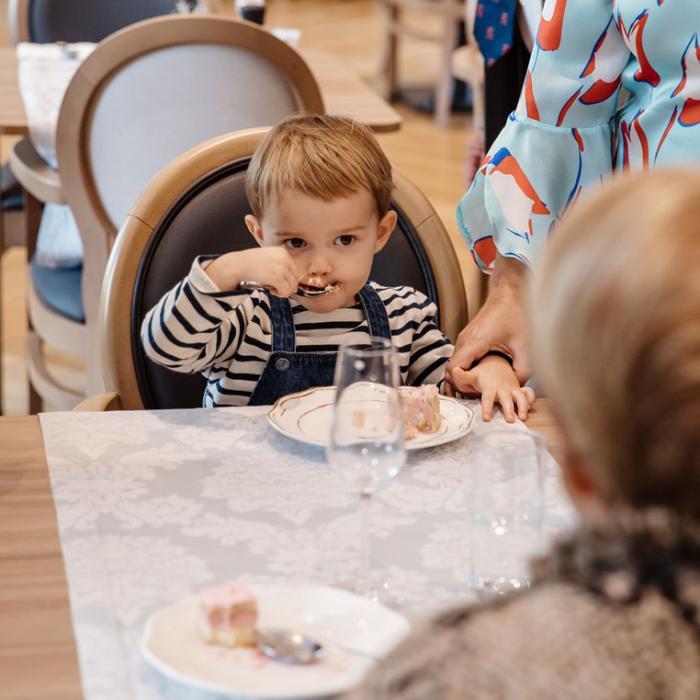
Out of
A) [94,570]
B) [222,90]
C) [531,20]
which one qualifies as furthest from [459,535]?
[222,90]

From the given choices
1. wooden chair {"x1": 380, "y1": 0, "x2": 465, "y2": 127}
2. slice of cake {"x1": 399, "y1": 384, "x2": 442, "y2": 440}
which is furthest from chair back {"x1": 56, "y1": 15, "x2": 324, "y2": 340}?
wooden chair {"x1": 380, "y1": 0, "x2": 465, "y2": 127}

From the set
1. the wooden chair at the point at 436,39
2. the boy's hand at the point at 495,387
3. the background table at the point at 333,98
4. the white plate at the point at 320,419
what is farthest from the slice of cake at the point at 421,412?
the wooden chair at the point at 436,39

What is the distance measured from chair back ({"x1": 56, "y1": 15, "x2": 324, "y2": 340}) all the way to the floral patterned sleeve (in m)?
0.89

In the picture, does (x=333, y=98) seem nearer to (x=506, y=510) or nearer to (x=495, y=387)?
(x=495, y=387)

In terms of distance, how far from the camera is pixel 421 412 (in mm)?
1315

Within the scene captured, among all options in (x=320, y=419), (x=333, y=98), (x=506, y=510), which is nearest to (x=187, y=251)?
(x=320, y=419)

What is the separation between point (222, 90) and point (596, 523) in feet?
6.46

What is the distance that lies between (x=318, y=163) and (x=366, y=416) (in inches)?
23.8

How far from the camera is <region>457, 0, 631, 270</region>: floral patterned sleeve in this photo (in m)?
1.54

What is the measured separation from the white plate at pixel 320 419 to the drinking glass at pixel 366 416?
0.95 ft

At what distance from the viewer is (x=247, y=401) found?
1.58 m

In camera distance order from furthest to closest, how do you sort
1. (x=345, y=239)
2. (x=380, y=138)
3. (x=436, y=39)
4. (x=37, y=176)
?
(x=436, y=39)
(x=380, y=138)
(x=37, y=176)
(x=345, y=239)

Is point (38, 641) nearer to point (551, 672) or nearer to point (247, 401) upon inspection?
point (551, 672)

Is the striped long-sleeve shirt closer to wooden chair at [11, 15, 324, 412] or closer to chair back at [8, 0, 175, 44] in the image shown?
wooden chair at [11, 15, 324, 412]
